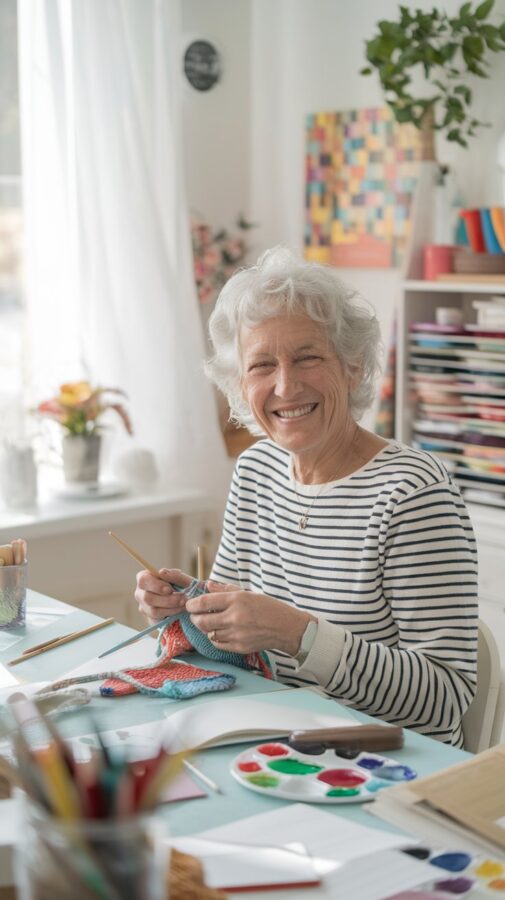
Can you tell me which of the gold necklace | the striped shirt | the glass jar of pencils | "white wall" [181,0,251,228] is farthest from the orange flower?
the glass jar of pencils

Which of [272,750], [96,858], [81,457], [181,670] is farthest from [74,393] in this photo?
[96,858]

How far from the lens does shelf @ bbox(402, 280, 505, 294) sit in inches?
116

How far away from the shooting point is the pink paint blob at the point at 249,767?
1281mm

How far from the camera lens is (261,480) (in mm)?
2035

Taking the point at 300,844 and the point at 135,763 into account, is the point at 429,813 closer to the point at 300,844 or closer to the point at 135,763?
the point at 300,844

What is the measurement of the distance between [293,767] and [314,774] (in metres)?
0.03

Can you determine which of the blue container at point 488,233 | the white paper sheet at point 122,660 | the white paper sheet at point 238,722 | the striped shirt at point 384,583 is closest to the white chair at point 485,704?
the striped shirt at point 384,583

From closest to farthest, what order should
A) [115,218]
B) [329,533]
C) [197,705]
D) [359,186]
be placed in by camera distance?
[197,705] → [329,533] → [115,218] → [359,186]

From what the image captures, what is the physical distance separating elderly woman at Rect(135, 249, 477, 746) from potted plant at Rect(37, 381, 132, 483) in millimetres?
1145

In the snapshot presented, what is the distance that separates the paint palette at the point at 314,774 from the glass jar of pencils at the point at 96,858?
45 cm

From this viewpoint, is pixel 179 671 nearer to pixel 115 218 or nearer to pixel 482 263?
pixel 482 263

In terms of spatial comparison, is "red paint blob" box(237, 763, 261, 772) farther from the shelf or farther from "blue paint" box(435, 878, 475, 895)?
the shelf

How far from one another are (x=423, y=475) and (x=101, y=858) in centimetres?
105

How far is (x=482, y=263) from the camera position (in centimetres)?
307
